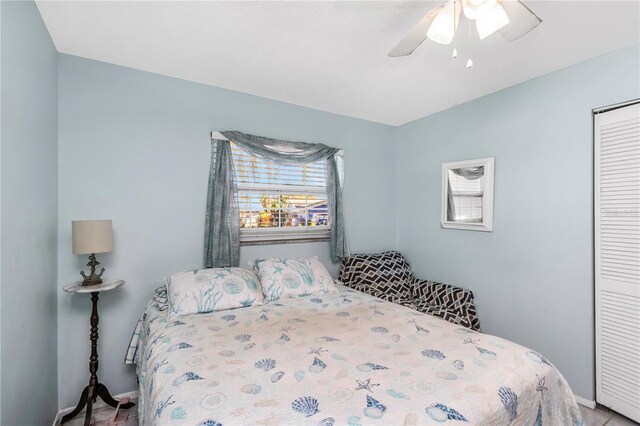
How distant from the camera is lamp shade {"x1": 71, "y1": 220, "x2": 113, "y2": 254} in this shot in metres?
1.90

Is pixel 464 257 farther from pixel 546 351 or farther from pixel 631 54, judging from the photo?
pixel 631 54

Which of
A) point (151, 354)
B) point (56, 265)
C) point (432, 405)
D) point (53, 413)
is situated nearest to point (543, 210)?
point (432, 405)

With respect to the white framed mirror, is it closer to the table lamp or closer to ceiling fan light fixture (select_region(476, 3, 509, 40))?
ceiling fan light fixture (select_region(476, 3, 509, 40))

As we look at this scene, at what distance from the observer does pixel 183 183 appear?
2.56 m

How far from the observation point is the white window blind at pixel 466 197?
291cm

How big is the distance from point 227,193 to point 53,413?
1937 millimetres

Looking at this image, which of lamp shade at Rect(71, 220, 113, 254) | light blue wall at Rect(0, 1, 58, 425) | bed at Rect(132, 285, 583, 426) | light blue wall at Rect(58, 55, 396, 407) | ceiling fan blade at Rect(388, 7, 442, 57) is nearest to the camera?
bed at Rect(132, 285, 583, 426)

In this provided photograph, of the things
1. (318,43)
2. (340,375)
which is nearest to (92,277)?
(340,375)

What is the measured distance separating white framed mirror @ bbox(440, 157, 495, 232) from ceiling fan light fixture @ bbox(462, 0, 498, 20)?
172cm

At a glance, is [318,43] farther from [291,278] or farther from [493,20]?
[291,278]

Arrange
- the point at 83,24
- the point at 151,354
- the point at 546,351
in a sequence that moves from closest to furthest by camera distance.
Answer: the point at 151,354, the point at 83,24, the point at 546,351

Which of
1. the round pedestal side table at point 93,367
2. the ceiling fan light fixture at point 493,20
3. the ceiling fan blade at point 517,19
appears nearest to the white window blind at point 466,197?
the ceiling fan blade at point 517,19

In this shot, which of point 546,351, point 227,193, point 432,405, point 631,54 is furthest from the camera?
point 227,193

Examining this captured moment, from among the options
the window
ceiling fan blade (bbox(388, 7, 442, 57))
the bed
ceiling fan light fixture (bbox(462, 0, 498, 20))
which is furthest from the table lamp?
ceiling fan light fixture (bbox(462, 0, 498, 20))
